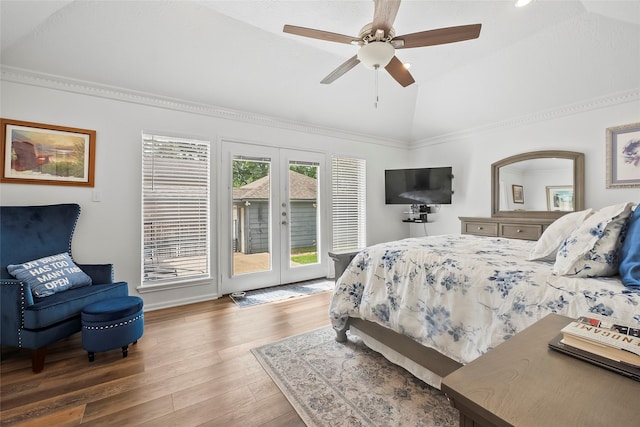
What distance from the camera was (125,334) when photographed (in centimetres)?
212

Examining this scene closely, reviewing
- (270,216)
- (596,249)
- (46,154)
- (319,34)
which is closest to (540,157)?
(596,249)

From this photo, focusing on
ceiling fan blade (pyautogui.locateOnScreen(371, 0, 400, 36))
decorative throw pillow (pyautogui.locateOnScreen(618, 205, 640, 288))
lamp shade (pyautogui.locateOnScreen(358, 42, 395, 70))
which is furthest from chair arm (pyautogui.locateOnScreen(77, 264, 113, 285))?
decorative throw pillow (pyautogui.locateOnScreen(618, 205, 640, 288))

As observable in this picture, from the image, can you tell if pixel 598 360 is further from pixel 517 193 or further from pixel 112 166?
pixel 517 193

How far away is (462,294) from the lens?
1.56 m

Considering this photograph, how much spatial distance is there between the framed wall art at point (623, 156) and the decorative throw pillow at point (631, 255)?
7.77 feet

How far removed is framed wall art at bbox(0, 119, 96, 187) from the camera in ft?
8.21

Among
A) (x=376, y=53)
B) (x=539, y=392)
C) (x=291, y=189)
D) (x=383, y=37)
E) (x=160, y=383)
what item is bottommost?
(x=160, y=383)

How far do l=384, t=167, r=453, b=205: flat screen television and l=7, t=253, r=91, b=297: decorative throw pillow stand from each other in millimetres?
4159

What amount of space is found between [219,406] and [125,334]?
3.45ft

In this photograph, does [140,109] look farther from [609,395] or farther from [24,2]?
[609,395]

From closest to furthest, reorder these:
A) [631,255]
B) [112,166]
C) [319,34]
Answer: [631,255]
[319,34]
[112,166]

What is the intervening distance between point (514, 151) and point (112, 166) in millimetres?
5141

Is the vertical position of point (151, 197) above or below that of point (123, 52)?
below

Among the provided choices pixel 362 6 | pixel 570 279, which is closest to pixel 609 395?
pixel 570 279
